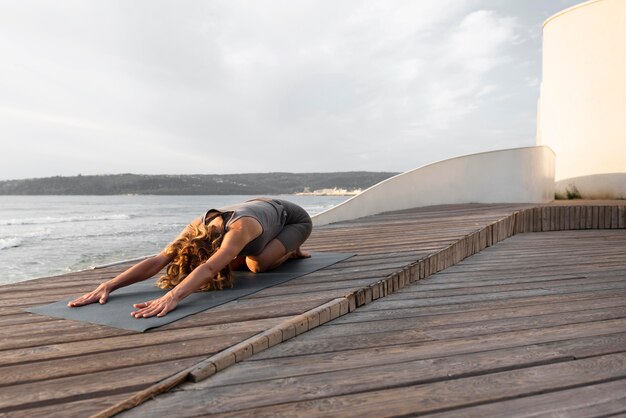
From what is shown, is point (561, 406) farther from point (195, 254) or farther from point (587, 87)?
point (587, 87)

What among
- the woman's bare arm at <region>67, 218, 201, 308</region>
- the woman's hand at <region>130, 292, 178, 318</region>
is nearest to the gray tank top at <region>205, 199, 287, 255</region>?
the woman's bare arm at <region>67, 218, 201, 308</region>

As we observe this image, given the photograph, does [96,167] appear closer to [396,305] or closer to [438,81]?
[438,81]

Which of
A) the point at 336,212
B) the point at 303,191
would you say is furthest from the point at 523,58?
the point at 303,191

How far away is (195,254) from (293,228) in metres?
0.94

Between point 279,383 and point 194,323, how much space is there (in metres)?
0.64

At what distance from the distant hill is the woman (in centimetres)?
4625

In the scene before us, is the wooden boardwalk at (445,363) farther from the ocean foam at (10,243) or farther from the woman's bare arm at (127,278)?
the ocean foam at (10,243)

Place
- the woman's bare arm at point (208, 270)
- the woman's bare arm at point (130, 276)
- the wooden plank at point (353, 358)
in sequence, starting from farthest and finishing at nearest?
the woman's bare arm at point (130, 276)
the woman's bare arm at point (208, 270)
the wooden plank at point (353, 358)

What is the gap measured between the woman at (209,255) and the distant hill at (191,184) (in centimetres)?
4625

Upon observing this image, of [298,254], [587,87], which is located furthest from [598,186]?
[298,254]

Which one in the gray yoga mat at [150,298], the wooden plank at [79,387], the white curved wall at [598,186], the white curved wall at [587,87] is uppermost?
the white curved wall at [587,87]

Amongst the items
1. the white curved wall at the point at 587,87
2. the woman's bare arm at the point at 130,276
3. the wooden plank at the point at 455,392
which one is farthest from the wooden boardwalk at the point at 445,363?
the white curved wall at the point at 587,87

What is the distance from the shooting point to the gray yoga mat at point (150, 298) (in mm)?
2094

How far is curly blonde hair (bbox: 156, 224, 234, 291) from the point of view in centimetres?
259
